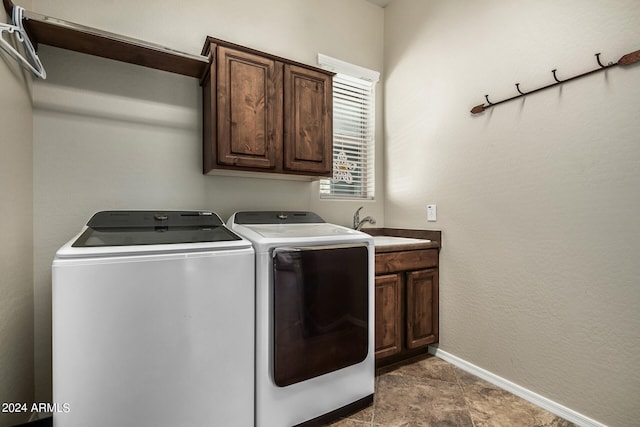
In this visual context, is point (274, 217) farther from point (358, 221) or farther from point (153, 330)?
point (153, 330)

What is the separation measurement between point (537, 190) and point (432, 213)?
2.47 feet

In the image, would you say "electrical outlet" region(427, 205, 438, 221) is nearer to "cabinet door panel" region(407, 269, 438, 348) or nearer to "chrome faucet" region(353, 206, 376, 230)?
"cabinet door panel" region(407, 269, 438, 348)

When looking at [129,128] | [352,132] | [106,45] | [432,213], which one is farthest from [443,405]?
[106,45]

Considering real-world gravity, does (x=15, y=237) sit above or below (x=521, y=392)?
above

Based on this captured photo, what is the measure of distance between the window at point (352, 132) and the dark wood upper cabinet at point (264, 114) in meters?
0.49

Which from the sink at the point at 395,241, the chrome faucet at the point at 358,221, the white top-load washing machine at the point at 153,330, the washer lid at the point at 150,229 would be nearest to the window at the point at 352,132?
the chrome faucet at the point at 358,221

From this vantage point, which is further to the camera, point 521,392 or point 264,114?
point 264,114

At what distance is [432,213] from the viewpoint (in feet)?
7.78

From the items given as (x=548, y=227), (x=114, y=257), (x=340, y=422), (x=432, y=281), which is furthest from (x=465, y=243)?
(x=114, y=257)

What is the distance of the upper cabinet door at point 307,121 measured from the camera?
2.02 meters

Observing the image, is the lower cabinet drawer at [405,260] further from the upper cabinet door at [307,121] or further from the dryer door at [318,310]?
the upper cabinet door at [307,121]

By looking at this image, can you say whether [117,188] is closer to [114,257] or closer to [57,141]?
[57,141]

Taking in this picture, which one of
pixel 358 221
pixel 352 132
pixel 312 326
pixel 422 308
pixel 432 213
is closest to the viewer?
pixel 312 326

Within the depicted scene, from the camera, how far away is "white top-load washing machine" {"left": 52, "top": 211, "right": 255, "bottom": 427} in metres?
1.06
